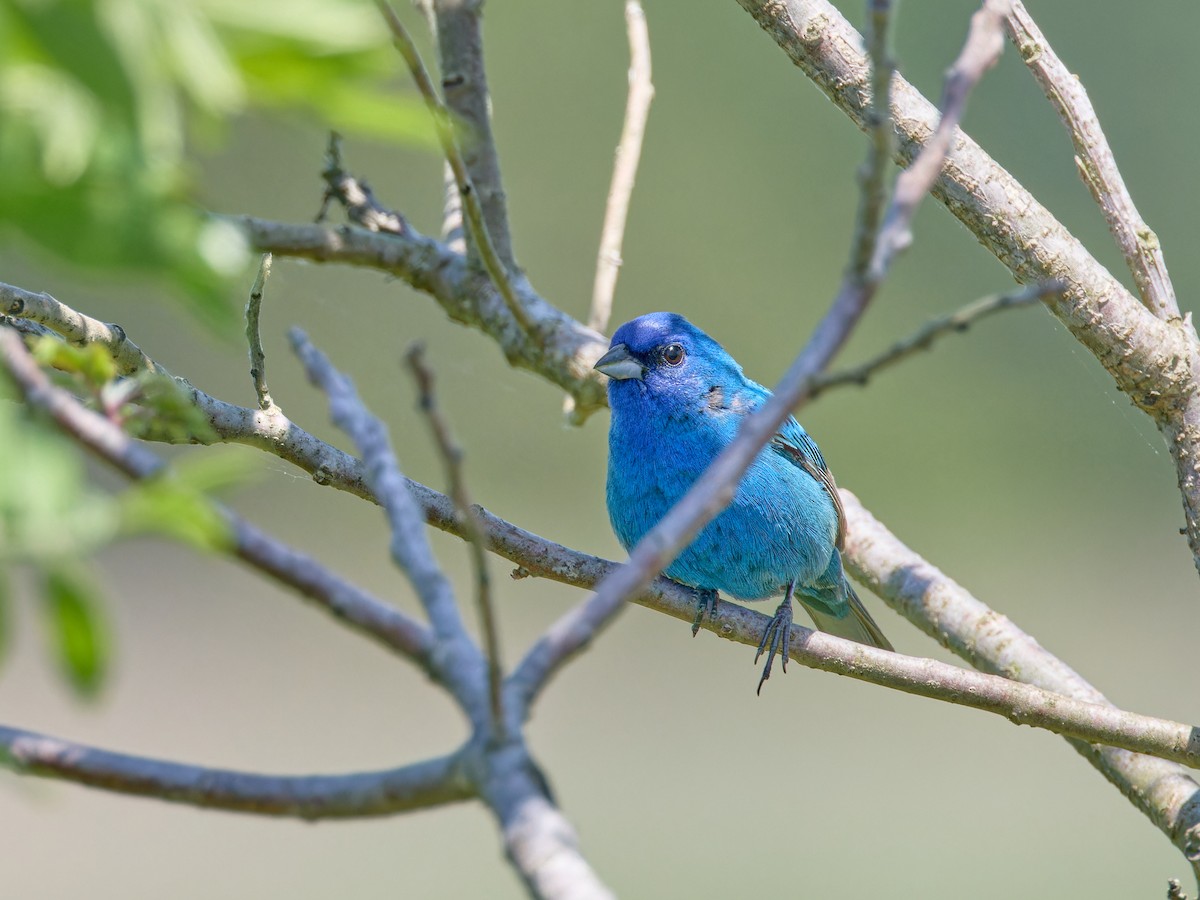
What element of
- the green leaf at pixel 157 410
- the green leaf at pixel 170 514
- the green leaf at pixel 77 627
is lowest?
the green leaf at pixel 77 627

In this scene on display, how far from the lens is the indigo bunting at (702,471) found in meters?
2.98

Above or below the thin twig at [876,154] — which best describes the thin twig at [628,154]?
above

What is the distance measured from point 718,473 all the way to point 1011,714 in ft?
4.48

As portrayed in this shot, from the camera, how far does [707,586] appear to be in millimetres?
3000

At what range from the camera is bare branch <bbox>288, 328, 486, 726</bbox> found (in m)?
0.97

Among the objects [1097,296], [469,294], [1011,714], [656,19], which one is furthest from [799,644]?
[656,19]

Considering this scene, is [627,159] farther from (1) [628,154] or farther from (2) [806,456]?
(2) [806,456]

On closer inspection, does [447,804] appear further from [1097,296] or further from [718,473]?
[1097,296]

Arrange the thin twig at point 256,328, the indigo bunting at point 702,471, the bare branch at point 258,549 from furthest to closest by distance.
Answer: the indigo bunting at point 702,471 → the thin twig at point 256,328 → the bare branch at point 258,549

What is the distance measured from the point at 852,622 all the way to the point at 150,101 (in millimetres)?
2990

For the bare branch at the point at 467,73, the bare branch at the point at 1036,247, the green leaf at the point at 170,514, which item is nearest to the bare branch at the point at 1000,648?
the bare branch at the point at 1036,247

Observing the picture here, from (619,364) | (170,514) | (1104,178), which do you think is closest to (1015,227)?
(1104,178)

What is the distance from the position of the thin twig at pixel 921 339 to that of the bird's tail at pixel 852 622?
233cm

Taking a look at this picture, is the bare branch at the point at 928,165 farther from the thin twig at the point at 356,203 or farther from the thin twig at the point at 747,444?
the thin twig at the point at 356,203
